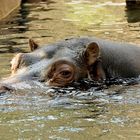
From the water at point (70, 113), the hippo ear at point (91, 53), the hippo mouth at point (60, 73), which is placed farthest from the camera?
the hippo ear at point (91, 53)

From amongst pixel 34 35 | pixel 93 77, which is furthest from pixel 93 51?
pixel 34 35

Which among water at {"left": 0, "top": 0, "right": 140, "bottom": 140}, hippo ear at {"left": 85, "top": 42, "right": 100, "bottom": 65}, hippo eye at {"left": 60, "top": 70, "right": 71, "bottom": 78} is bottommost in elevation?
water at {"left": 0, "top": 0, "right": 140, "bottom": 140}

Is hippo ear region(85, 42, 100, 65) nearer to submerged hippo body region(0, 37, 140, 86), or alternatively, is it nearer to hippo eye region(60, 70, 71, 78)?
submerged hippo body region(0, 37, 140, 86)

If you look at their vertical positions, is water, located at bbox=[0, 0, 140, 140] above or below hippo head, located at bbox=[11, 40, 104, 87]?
below

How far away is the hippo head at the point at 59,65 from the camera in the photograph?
20.2ft

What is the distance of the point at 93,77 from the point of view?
646cm

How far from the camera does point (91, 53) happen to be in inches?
252

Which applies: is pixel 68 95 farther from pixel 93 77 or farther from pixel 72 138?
pixel 72 138

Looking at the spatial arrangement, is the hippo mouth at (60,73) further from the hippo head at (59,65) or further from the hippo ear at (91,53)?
the hippo ear at (91,53)

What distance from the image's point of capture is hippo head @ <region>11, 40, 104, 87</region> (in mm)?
6164

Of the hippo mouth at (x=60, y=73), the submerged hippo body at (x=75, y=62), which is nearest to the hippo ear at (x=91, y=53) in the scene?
the submerged hippo body at (x=75, y=62)

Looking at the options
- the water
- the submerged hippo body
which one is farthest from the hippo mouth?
the water

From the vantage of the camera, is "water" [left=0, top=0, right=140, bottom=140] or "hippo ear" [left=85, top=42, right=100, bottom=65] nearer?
"water" [left=0, top=0, right=140, bottom=140]

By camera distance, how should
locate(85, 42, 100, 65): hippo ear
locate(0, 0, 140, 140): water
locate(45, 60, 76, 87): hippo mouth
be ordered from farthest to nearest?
locate(85, 42, 100, 65): hippo ear → locate(45, 60, 76, 87): hippo mouth → locate(0, 0, 140, 140): water
